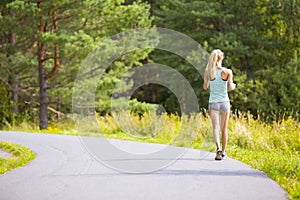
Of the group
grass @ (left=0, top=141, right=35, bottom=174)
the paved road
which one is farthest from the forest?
the paved road

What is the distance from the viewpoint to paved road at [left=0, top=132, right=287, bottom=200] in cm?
716

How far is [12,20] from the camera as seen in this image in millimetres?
24062

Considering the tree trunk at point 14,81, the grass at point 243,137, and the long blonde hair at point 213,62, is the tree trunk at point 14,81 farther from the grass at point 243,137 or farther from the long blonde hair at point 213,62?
the long blonde hair at point 213,62

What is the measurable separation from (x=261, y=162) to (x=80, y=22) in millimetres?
17950

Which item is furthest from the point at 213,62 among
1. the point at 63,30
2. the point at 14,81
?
the point at 14,81

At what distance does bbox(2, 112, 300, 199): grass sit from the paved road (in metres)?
0.36

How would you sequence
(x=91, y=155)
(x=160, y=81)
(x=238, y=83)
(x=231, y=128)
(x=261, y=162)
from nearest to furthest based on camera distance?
1. (x=261, y=162)
2. (x=91, y=155)
3. (x=231, y=128)
4. (x=238, y=83)
5. (x=160, y=81)

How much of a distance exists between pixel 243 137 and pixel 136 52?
1302 centimetres

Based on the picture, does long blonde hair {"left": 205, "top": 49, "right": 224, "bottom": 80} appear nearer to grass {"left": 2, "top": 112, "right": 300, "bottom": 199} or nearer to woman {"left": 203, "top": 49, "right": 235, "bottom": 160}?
woman {"left": 203, "top": 49, "right": 235, "bottom": 160}

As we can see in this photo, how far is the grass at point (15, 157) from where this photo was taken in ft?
35.1

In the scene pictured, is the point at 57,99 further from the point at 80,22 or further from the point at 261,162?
the point at 261,162

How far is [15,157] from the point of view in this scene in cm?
1254

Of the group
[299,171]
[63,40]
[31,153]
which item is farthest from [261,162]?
[63,40]

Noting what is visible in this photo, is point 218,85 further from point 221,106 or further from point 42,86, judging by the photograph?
point 42,86
